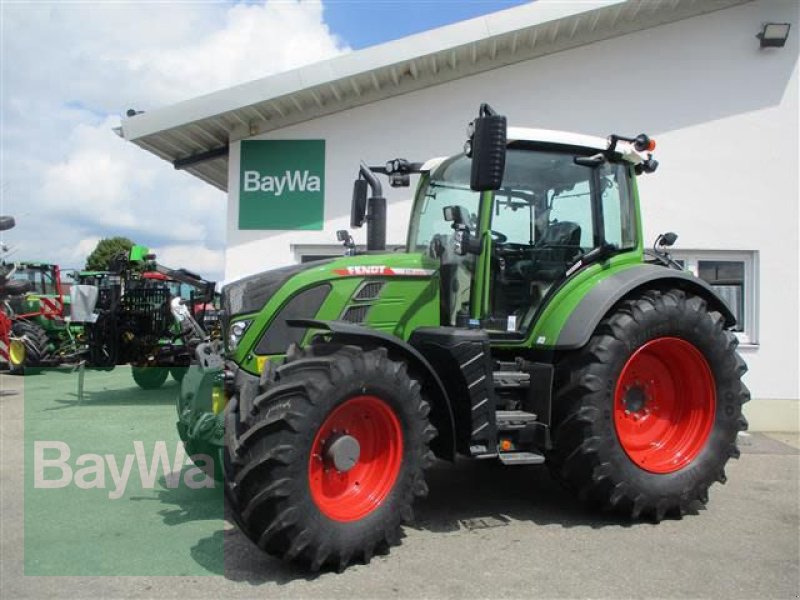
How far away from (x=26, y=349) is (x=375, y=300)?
11902mm

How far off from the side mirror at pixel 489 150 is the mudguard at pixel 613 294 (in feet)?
3.84

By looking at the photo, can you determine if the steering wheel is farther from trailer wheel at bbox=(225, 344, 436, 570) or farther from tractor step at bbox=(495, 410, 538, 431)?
trailer wheel at bbox=(225, 344, 436, 570)

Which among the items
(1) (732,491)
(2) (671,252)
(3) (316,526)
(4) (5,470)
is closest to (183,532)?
(3) (316,526)

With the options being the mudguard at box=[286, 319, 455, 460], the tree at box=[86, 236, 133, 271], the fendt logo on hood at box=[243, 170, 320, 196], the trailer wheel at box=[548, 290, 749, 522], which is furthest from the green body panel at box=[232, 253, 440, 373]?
the tree at box=[86, 236, 133, 271]

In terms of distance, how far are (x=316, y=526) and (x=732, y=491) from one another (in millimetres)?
3650

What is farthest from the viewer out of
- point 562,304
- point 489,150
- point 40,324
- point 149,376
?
point 40,324

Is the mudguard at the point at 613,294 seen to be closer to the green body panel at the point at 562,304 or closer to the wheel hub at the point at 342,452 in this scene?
the green body panel at the point at 562,304

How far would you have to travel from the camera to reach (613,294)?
454 cm

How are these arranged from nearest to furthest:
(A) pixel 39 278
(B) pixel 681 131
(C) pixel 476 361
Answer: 1. (C) pixel 476 361
2. (B) pixel 681 131
3. (A) pixel 39 278

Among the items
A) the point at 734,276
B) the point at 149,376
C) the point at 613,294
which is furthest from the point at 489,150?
the point at 149,376

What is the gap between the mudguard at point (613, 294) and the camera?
4.42m

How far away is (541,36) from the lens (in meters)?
8.09

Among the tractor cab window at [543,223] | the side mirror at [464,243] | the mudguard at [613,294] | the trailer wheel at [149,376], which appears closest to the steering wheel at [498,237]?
the tractor cab window at [543,223]

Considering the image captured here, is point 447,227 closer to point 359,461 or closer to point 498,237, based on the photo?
point 498,237
